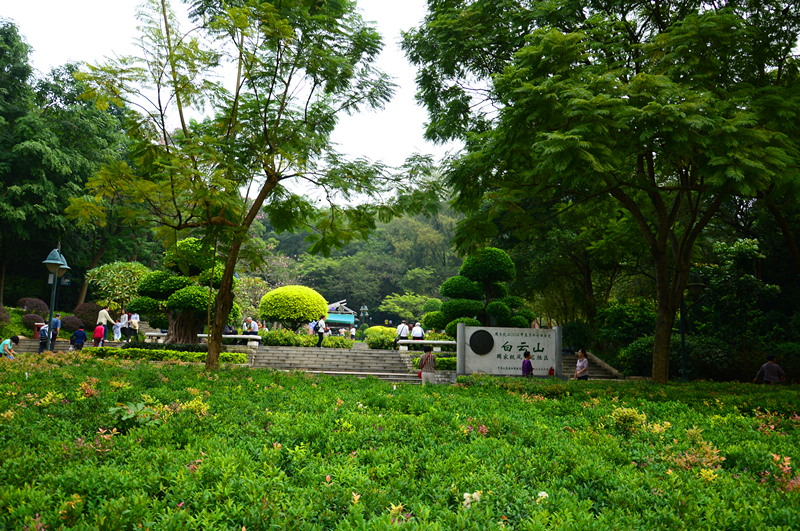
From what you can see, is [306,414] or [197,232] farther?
[197,232]

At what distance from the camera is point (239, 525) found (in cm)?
265

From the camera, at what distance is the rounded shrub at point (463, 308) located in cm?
1753

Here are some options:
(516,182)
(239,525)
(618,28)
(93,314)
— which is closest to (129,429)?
(239,525)

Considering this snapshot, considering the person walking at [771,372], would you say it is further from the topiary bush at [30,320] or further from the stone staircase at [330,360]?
the topiary bush at [30,320]

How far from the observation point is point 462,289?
58.4 feet

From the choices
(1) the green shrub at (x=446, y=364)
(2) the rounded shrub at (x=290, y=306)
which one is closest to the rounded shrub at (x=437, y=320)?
(1) the green shrub at (x=446, y=364)

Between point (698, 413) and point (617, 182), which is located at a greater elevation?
point (617, 182)

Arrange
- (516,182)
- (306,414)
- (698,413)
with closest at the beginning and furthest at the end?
1. (306,414)
2. (698,413)
3. (516,182)

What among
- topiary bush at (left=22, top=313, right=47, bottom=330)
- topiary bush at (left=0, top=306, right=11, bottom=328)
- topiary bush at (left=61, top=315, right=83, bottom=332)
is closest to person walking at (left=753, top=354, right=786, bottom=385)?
topiary bush at (left=61, top=315, right=83, bottom=332)

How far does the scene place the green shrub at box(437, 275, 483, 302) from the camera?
17.8 metres

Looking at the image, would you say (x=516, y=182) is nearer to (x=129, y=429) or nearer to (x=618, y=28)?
(x=618, y=28)

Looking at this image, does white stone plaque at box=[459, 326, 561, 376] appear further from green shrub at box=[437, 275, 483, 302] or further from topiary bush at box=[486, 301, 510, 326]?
green shrub at box=[437, 275, 483, 302]

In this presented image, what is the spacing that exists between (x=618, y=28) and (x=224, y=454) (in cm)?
917

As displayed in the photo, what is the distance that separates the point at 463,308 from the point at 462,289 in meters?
0.70
